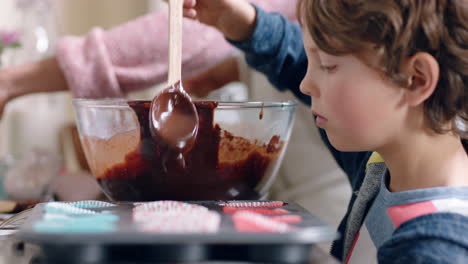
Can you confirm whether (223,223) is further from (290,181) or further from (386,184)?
(290,181)

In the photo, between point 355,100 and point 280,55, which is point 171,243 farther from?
point 280,55

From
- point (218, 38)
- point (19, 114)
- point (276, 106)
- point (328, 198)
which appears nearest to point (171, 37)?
point (276, 106)

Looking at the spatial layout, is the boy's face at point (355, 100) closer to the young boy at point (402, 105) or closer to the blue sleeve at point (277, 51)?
the young boy at point (402, 105)

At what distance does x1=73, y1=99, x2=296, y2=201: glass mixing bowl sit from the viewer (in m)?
0.69

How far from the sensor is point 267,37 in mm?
906

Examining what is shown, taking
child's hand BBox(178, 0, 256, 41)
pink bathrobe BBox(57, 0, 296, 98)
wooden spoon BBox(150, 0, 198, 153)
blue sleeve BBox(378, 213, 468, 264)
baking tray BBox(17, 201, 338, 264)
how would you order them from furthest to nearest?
pink bathrobe BBox(57, 0, 296, 98), child's hand BBox(178, 0, 256, 41), wooden spoon BBox(150, 0, 198, 153), blue sleeve BBox(378, 213, 468, 264), baking tray BBox(17, 201, 338, 264)

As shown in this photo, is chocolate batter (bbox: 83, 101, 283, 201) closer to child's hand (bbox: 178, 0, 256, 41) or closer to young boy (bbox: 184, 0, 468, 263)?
young boy (bbox: 184, 0, 468, 263)

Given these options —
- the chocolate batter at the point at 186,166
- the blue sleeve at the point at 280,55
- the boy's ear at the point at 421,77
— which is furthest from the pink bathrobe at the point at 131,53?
the boy's ear at the point at 421,77

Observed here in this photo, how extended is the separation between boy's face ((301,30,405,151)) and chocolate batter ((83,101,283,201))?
0.14m

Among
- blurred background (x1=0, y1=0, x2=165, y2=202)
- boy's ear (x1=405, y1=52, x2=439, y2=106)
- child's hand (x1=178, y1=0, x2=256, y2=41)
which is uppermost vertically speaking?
child's hand (x1=178, y1=0, x2=256, y2=41)

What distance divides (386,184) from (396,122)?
0.39 feet

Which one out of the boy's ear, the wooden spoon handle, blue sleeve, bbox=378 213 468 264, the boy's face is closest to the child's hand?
the wooden spoon handle

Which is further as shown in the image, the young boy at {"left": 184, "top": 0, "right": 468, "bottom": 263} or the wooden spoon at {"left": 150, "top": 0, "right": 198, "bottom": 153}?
the wooden spoon at {"left": 150, "top": 0, "right": 198, "bottom": 153}

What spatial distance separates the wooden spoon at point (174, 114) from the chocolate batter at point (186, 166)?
2 cm
